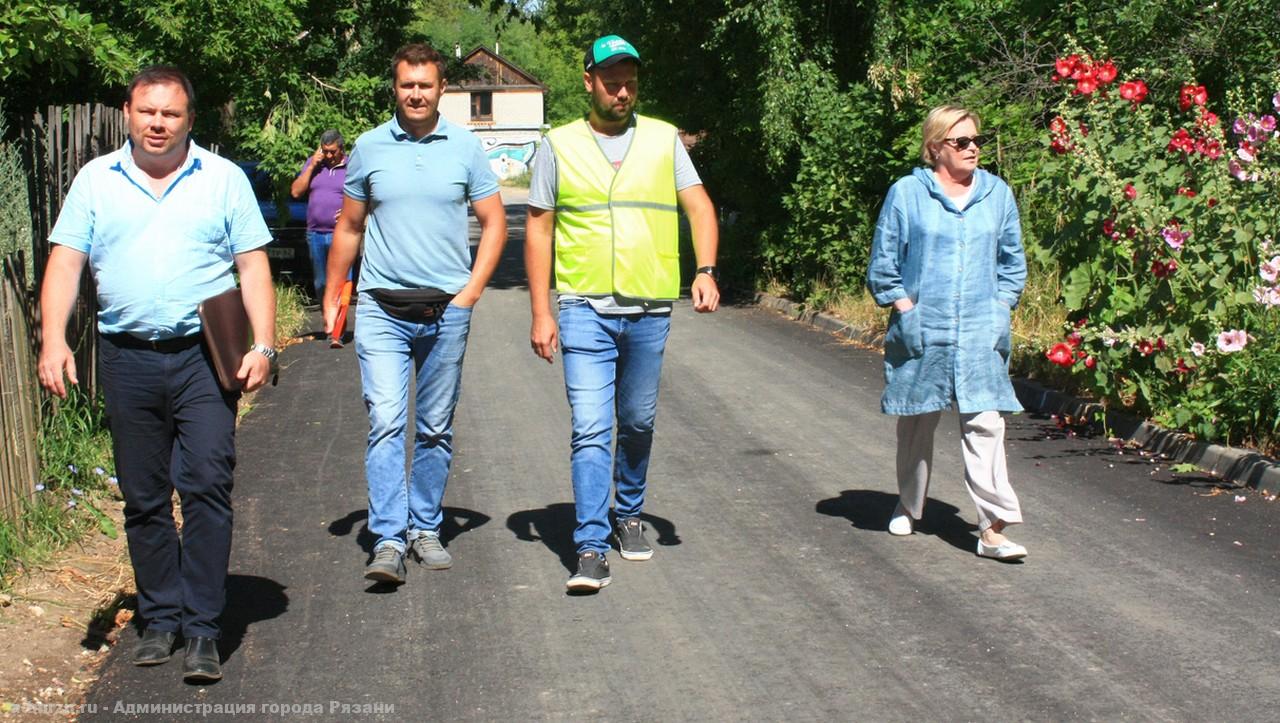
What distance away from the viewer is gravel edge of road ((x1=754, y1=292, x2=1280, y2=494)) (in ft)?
25.9

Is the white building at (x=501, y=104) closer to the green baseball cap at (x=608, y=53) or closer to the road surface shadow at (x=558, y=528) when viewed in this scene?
the road surface shadow at (x=558, y=528)

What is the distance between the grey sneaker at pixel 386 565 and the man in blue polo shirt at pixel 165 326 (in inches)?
31.8

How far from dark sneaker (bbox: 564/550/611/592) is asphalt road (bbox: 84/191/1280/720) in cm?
6

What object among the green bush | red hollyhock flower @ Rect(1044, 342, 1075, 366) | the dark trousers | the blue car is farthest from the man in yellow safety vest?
the blue car

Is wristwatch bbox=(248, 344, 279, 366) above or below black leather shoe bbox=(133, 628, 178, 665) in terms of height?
above

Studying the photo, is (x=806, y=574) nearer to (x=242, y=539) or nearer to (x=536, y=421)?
(x=242, y=539)

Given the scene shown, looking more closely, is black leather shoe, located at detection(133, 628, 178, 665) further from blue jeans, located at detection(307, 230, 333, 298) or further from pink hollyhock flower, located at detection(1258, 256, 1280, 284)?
blue jeans, located at detection(307, 230, 333, 298)

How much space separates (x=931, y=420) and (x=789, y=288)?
1263cm

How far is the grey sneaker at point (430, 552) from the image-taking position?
6207mm

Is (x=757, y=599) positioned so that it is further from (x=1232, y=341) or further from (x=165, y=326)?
(x=1232, y=341)

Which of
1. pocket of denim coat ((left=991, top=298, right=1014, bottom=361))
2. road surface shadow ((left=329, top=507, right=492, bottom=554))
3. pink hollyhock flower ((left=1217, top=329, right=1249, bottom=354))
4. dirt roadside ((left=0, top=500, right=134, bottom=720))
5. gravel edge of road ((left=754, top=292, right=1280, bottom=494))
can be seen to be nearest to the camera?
dirt roadside ((left=0, top=500, right=134, bottom=720))

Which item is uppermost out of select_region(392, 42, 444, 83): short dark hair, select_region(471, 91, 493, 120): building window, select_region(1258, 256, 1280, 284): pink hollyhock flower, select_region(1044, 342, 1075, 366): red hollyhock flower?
select_region(471, 91, 493, 120): building window

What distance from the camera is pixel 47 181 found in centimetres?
827

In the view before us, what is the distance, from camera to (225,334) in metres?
4.95
